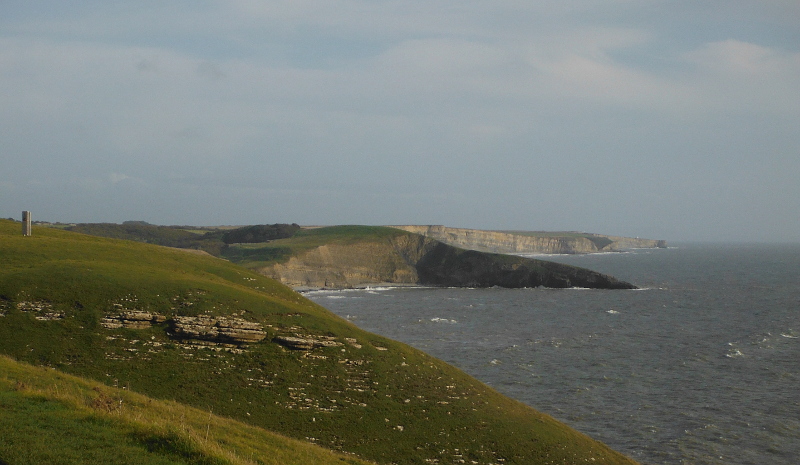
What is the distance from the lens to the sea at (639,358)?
38.8 meters

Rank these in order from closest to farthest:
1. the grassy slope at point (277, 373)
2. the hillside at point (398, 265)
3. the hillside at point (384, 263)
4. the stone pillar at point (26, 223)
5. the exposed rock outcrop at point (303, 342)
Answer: the grassy slope at point (277, 373)
the exposed rock outcrop at point (303, 342)
the stone pillar at point (26, 223)
the hillside at point (384, 263)
the hillside at point (398, 265)

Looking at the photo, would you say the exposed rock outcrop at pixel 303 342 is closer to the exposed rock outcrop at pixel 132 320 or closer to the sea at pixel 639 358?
the exposed rock outcrop at pixel 132 320

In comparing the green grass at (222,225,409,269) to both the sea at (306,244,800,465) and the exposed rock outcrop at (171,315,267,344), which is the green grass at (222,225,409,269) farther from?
the exposed rock outcrop at (171,315,267,344)

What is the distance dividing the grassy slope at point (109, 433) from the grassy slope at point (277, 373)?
21.4ft

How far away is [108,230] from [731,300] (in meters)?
157

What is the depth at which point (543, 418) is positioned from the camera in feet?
117

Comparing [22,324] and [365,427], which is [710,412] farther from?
[22,324]

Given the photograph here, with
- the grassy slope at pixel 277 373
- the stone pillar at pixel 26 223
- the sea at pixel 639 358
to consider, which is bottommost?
the sea at pixel 639 358

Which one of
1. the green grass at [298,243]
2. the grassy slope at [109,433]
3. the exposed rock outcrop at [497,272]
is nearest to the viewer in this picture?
the grassy slope at [109,433]

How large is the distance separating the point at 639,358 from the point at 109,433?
55017 mm

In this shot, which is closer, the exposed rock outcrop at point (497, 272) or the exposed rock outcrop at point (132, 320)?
the exposed rock outcrop at point (132, 320)

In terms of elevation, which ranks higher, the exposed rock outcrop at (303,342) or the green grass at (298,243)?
the green grass at (298,243)

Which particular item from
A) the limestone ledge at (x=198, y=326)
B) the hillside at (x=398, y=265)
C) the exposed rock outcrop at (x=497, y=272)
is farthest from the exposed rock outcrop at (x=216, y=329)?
the exposed rock outcrop at (x=497, y=272)

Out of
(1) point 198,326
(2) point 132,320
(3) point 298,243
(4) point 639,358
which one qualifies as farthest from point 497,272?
(2) point 132,320
